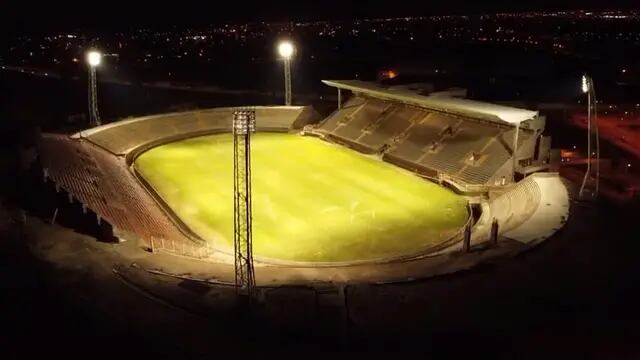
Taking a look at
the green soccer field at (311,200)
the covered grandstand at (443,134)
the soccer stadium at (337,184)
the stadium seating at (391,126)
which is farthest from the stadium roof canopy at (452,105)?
the green soccer field at (311,200)

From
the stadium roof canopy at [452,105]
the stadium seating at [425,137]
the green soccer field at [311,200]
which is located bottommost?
the green soccer field at [311,200]

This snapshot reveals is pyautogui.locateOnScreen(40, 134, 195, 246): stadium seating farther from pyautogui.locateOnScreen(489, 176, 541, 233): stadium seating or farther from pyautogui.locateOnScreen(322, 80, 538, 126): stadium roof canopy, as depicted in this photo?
pyautogui.locateOnScreen(322, 80, 538, 126): stadium roof canopy

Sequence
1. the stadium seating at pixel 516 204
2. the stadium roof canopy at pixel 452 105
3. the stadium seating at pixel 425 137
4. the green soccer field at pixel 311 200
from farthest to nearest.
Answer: the stadium seating at pixel 425 137, the stadium roof canopy at pixel 452 105, the green soccer field at pixel 311 200, the stadium seating at pixel 516 204

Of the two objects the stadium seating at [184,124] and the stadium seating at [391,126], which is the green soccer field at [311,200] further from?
the stadium seating at [184,124]

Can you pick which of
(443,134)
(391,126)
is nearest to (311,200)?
(443,134)

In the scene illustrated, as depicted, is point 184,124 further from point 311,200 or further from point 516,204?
point 516,204

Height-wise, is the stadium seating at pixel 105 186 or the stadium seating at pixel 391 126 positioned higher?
the stadium seating at pixel 391 126
